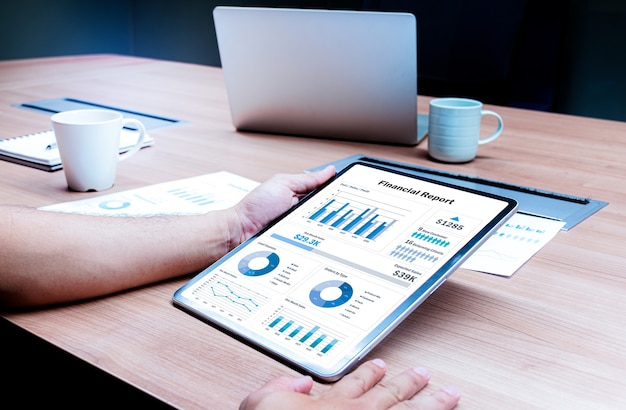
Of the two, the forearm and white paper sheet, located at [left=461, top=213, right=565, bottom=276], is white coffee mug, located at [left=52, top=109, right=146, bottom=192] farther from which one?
white paper sheet, located at [left=461, top=213, right=565, bottom=276]

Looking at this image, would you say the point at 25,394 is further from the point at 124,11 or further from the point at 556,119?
the point at 124,11

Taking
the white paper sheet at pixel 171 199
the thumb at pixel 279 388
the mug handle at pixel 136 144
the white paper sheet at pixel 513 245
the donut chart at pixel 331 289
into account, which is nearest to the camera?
the thumb at pixel 279 388

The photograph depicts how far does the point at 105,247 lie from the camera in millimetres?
746

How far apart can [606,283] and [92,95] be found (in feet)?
4.58

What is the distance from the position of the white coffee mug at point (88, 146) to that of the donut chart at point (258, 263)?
39cm

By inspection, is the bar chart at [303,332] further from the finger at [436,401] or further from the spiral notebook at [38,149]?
the spiral notebook at [38,149]

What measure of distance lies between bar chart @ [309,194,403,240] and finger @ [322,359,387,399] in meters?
0.19

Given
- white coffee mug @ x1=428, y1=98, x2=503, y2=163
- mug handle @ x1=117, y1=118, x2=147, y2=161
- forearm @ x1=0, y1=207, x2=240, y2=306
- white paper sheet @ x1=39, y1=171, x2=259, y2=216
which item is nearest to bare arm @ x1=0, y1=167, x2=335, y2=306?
forearm @ x1=0, y1=207, x2=240, y2=306

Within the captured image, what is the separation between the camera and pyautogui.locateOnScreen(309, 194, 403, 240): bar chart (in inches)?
29.2

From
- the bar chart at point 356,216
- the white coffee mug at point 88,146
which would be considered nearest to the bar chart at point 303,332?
the bar chart at point 356,216

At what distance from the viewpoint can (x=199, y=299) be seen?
2.27 ft

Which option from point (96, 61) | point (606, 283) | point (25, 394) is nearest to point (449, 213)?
point (606, 283)

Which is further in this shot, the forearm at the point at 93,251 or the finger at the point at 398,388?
the forearm at the point at 93,251

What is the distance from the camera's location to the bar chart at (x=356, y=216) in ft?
2.43
